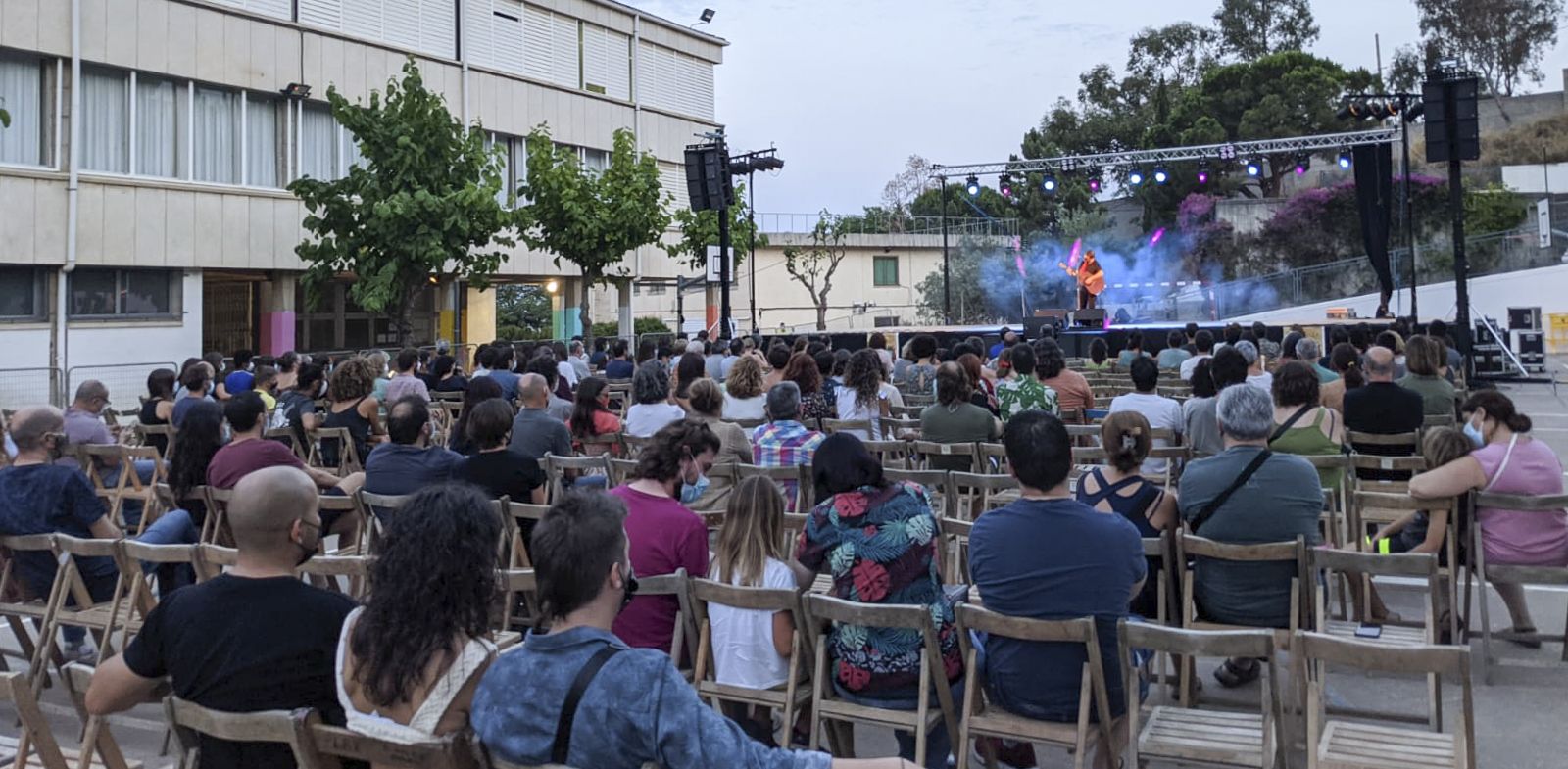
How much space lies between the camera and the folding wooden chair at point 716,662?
3.90 meters

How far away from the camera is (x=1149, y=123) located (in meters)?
50.4

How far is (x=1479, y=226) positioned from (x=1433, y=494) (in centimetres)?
3676

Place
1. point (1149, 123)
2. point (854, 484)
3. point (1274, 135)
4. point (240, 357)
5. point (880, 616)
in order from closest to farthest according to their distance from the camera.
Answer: point (880, 616), point (854, 484), point (240, 357), point (1274, 135), point (1149, 123)

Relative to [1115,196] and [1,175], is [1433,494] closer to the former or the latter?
[1,175]

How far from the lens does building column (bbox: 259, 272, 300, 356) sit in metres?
21.9

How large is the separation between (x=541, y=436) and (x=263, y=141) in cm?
1678

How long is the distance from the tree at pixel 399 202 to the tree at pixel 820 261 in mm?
20545

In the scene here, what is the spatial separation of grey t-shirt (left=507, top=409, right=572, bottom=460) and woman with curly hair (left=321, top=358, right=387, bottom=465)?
5.12 feet

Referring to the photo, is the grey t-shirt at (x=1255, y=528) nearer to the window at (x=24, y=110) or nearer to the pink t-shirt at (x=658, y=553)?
the pink t-shirt at (x=658, y=553)

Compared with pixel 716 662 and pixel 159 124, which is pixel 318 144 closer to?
pixel 159 124

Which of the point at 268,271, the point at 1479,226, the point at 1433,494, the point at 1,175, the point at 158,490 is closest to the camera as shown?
the point at 1433,494

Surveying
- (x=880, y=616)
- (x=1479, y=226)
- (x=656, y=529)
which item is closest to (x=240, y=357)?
(x=656, y=529)

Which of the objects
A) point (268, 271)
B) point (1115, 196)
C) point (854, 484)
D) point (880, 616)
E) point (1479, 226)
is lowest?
point (880, 616)

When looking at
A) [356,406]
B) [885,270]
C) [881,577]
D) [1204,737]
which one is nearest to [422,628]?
[881,577]
